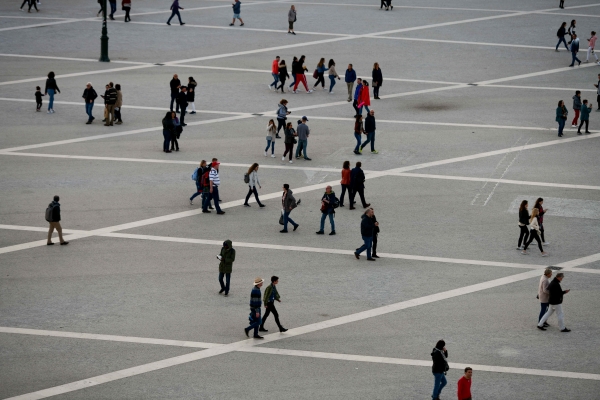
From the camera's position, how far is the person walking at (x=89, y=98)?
30.4 meters

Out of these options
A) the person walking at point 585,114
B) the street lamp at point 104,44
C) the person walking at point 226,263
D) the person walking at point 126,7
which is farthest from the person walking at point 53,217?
the person walking at point 126,7

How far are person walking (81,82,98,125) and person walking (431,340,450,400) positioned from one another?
18634mm

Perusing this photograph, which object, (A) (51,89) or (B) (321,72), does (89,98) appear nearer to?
(A) (51,89)

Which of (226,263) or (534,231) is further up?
(534,231)

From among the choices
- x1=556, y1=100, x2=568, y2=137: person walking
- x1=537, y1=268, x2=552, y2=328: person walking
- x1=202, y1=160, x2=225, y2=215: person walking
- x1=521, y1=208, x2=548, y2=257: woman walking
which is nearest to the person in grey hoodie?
x1=556, y1=100, x2=568, y2=137: person walking

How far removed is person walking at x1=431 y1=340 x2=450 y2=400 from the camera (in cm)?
1480

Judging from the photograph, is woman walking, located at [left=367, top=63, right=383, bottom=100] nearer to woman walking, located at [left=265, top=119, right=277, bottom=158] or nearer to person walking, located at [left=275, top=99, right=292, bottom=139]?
person walking, located at [left=275, top=99, right=292, bottom=139]

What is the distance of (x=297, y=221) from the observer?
23.3 meters

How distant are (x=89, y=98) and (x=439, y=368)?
1896 centimetres

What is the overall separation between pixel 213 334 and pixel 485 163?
1289 centimetres

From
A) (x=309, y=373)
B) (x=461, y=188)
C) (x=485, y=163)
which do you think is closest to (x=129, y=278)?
(x=309, y=373)

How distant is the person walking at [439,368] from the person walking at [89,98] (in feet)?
61.1

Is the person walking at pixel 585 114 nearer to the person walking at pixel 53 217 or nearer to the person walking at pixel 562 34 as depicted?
the person walking at pixel 562 34

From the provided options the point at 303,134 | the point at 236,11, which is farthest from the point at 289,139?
the point at 236,11
